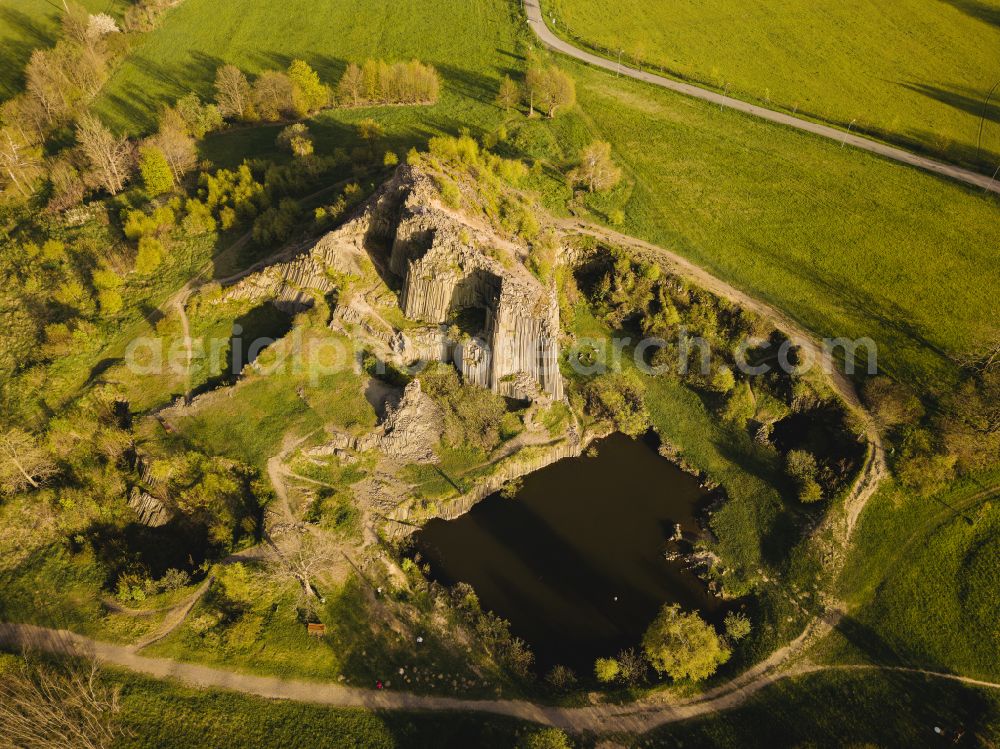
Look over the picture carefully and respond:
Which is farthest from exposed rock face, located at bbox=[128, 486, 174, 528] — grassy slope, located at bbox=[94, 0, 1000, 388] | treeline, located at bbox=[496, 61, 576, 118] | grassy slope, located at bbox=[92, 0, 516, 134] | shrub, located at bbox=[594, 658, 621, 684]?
treeline, located at bbox=[496, 61, 576, 118]

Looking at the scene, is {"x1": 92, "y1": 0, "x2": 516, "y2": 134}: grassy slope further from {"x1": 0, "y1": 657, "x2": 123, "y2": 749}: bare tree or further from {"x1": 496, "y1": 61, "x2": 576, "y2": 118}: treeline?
{"x1": 0, "y1": 657, "x2": 123, "y2": 749}: bare tree

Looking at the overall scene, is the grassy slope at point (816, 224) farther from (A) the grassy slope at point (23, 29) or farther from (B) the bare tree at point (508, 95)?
(A) the grassy slope at point (23, 29)

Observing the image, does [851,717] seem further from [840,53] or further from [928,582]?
[840,53]

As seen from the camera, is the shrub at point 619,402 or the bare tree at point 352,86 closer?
the shrub at point 619,402

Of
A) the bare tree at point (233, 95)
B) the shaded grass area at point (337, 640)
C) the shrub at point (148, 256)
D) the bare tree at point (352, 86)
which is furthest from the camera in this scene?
the bare tree at point (352, 86)

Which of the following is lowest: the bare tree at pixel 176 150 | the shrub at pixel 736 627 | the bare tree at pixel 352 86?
the shrub at pixel 736 627

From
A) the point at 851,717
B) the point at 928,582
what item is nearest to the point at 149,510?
the point at 851,717

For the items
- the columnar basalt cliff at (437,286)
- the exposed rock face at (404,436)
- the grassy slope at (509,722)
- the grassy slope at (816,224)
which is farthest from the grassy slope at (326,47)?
the grassy slope at (509,722)
